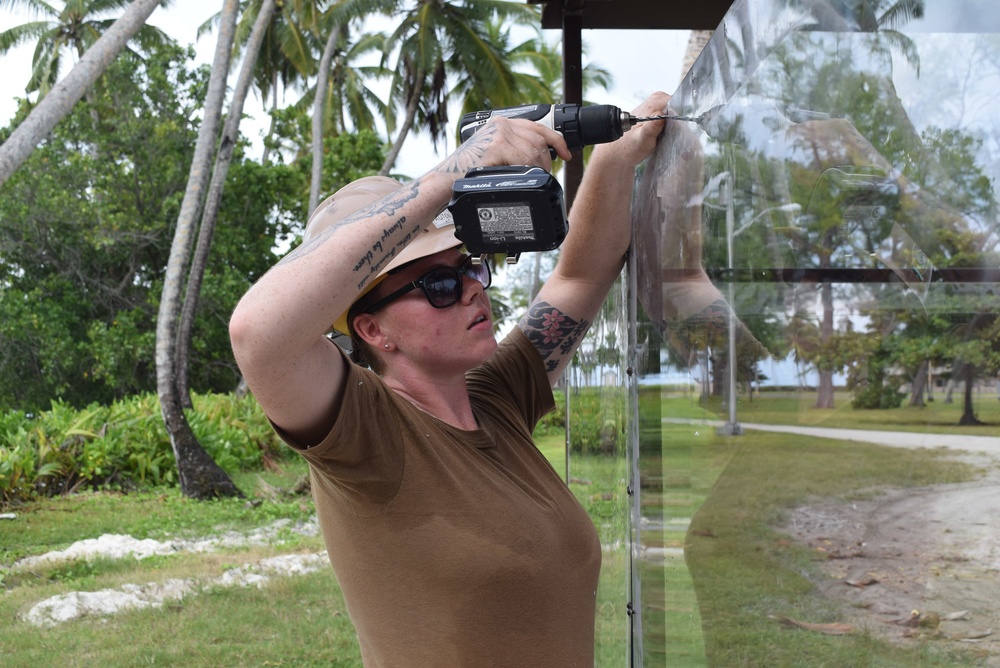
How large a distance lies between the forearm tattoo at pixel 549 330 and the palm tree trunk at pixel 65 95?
6.24 metres

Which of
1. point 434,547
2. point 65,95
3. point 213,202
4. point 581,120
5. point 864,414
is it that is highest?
point 65,95

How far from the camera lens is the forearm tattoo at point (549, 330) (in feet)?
8.44

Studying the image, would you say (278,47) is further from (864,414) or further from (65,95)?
(864,414)

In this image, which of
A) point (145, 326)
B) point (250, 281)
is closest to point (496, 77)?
point (250, 281)

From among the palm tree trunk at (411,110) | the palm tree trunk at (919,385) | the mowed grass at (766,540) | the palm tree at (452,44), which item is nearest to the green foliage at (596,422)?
the mowed grass at (766,540)

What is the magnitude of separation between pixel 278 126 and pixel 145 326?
735 cm

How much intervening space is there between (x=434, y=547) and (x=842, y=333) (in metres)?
1.02

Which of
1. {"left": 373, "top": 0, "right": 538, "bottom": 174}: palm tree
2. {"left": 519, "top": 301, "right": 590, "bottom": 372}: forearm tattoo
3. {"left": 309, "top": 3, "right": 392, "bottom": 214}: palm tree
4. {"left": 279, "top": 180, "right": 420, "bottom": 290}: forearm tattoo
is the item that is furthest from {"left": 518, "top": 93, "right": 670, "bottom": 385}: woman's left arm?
{"left": 309, "top": 3, "right": 392, "bottom": 214}: palm tree

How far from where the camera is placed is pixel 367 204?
204cm

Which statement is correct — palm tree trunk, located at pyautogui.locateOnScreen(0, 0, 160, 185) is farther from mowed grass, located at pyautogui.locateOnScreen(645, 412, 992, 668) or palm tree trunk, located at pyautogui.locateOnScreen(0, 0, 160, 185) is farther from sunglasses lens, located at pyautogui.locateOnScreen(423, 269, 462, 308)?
mowed grass, located at pyautogui.locateOnScreen(645, 412, 992, 668)

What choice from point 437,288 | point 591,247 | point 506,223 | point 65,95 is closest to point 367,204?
point 437,288

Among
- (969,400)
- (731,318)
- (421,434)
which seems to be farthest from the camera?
(421,434)

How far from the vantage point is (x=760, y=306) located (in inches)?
52.0

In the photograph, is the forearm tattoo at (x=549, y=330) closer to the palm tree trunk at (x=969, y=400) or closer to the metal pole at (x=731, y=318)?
the metal pole at (x=731, y=318)
